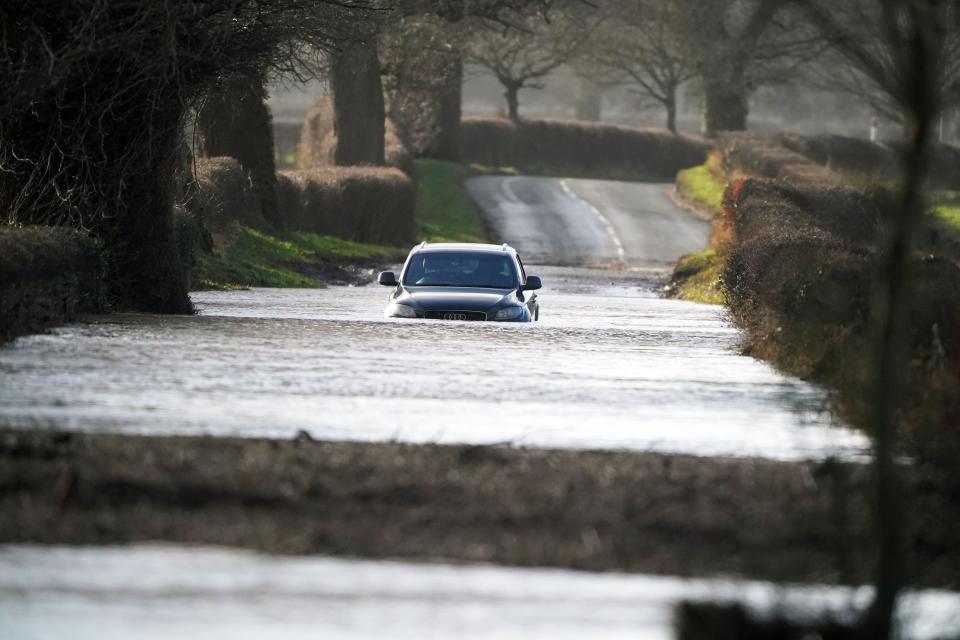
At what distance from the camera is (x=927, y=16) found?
657cm

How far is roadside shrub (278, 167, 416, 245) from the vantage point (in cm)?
4247

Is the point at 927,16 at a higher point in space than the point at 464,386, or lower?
higher

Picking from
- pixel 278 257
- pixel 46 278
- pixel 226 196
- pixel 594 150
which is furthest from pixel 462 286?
pixel 594 150

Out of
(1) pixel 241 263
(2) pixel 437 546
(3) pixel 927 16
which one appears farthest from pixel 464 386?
(1) pixel 241 263

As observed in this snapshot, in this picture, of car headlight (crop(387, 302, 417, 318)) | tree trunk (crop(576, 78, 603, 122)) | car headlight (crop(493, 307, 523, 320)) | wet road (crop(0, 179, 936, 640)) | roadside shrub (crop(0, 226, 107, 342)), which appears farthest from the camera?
tree trunk (crop(576, 78, 603, 122))

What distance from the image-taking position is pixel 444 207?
57.2 m

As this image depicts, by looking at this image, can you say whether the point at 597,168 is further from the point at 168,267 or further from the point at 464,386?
the point at 464,386

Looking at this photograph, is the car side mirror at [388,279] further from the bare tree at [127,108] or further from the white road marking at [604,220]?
the white road marking at [604,220]

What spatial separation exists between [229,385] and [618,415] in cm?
252

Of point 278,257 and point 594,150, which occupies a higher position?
point 594,150

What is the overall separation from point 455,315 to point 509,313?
26.6 inches

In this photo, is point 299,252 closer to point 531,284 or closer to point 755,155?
point 531,284

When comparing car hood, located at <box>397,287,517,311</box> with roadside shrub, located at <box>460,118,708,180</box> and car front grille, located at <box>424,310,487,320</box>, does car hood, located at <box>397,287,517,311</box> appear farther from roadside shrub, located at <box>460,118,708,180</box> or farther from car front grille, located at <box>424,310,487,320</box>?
roadside shrub, located at <box>460,118,708,180</box>

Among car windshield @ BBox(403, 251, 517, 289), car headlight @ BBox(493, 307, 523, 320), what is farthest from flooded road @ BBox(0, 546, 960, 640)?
car windshield @ BBox(403, 251, 517, 289)
